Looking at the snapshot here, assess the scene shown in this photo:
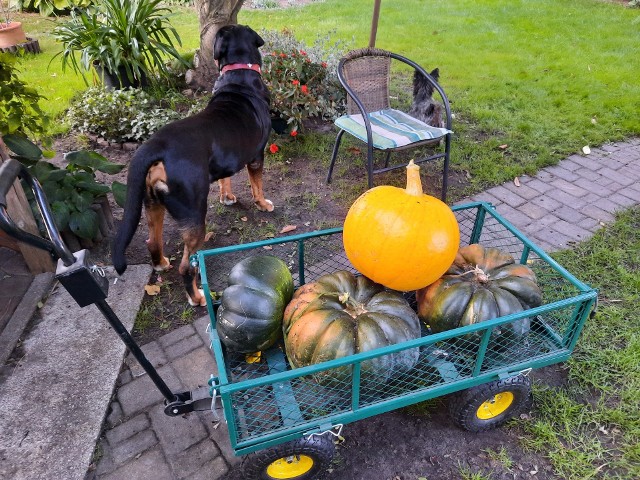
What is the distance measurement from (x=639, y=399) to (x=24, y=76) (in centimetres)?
859

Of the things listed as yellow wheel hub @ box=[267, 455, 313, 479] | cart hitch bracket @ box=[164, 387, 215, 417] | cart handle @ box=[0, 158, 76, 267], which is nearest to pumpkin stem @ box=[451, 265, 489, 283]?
yellow wheel hub @ box=[267, 455, 313, 479]

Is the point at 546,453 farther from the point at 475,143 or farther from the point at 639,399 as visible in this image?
the point at 475,143

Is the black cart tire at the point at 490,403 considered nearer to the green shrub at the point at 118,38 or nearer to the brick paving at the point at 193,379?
the brick paving at the point at 193,379

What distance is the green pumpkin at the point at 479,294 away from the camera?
6.28ft

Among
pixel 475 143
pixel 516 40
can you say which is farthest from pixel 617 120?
pixel 516 40

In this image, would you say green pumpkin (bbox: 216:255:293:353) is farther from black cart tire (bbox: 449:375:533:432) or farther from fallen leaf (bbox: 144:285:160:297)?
fallen leaf (bbox: 144:285:160:297)

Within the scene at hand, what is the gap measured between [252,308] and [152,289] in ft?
5.25

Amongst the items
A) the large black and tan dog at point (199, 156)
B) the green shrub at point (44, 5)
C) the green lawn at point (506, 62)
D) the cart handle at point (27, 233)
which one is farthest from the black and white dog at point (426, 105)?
the green shrub at point (44, 5)

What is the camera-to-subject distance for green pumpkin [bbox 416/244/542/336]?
6.28 ft

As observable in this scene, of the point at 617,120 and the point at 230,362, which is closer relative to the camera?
the point at 230,362

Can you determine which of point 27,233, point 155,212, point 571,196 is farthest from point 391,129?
point 27,233

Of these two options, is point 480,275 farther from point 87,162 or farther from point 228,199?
point 87,162

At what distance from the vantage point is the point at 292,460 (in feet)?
6.43

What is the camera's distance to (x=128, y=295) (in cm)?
318
